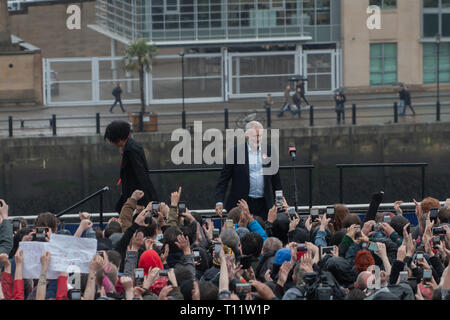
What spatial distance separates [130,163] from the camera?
37.3 ft

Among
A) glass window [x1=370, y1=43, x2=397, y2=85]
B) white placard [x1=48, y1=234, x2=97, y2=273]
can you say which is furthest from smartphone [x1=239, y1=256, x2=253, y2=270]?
glass window [x1=370, y1=43, x2=397, y2=85]

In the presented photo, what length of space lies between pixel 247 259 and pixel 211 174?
2085 centimetres

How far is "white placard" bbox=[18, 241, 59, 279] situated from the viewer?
→ 782 cm

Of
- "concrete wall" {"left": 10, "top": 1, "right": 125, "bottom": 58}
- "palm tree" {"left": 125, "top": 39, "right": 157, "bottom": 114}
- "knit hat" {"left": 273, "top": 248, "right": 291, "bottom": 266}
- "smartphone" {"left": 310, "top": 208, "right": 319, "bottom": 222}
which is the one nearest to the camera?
"knit hat" {"left": 273, "top": 248, "right": 291, "bottom": 266}

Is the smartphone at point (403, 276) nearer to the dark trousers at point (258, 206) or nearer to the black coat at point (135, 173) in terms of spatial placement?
the black coat at point (135, 173)

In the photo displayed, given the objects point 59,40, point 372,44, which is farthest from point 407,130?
point 59,40

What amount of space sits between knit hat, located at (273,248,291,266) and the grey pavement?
21.5 m

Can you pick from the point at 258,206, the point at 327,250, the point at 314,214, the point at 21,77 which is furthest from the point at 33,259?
the point at 21,77

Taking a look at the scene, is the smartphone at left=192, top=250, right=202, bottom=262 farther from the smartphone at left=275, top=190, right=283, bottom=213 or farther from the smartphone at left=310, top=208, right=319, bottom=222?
the smartphone at left=275, top=190, right=283, bottom=213

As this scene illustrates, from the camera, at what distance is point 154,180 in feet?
97.5

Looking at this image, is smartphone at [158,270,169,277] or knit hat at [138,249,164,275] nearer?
smartphone at [158,270,169,277]

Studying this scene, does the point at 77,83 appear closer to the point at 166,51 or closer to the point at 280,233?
the point at 166,51

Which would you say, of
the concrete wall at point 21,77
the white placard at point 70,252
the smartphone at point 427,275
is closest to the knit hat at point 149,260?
the white placard at point 70,252

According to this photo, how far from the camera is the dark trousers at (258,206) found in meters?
12.2
